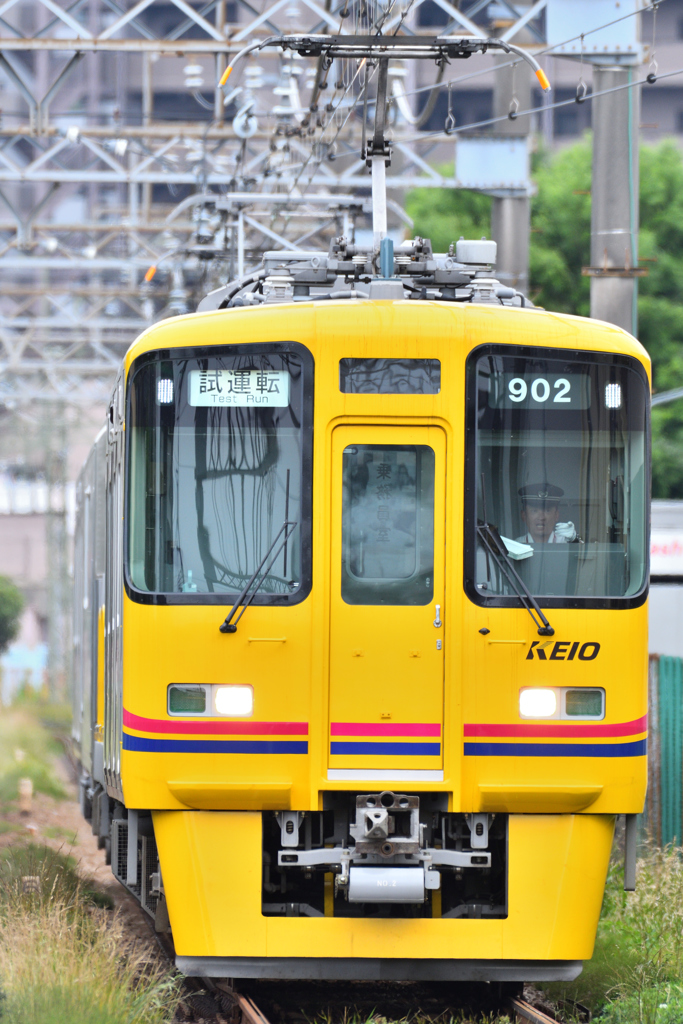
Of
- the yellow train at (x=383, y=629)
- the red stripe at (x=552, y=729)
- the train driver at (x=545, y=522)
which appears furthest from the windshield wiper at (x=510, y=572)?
the red stripe at (x=552, y=729)

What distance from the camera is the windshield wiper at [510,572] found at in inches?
273

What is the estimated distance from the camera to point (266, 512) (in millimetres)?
7023

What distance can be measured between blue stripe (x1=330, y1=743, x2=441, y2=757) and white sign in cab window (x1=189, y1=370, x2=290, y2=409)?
156 cm

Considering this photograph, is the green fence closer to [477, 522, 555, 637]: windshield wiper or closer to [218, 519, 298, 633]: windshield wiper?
[477, 522, 555, 637]: windshield wiper

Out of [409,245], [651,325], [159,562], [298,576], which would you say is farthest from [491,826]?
[651,325]

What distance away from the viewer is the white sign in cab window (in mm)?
7090

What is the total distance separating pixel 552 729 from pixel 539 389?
5.03 feet

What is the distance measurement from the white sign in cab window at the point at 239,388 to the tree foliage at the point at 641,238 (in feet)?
64.1

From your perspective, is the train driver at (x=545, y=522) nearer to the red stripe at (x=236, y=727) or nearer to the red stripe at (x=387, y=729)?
the red stripe at (x=387, y=729)

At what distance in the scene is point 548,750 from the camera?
694cm

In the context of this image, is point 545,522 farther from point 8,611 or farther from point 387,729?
point 8,611

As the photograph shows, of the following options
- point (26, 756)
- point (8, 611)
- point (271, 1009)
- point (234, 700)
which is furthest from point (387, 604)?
point (8, 611)

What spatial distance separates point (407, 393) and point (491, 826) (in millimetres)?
2004

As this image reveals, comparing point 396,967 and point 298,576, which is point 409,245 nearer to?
point 298,576
